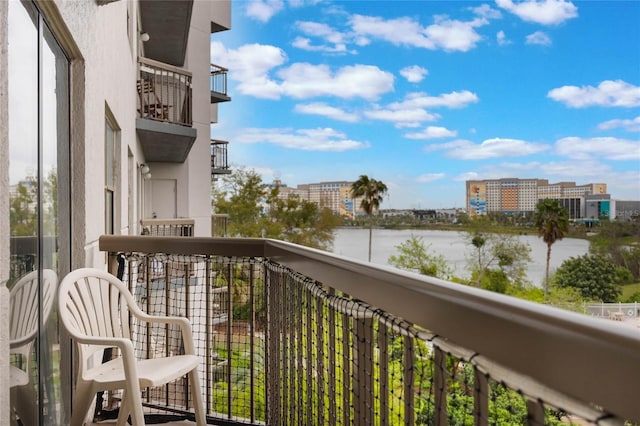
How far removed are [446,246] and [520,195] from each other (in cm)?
956

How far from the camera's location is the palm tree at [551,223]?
124ft

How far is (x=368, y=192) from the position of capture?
39906 mm

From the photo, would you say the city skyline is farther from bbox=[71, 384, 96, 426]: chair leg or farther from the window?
bbox=[71, 384, 96, 426]: chair leg

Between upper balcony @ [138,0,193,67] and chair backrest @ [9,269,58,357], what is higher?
upper balcony @ [138,0,193,67]

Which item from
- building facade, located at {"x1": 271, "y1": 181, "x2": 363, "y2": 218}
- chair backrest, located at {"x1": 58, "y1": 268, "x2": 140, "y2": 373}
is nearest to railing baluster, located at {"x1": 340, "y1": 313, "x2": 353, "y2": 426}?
chair backrest, located at {"x1": 58, "y1": 268, "x2": 140, "y2": 373}

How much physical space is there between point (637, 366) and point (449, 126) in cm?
5265

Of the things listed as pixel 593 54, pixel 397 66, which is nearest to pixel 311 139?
pixel 397 66

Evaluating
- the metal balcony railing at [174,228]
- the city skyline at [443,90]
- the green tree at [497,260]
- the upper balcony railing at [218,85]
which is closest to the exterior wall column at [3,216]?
the metal balcony railing at [174,228]

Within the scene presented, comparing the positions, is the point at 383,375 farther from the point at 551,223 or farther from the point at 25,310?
the point at 551,223

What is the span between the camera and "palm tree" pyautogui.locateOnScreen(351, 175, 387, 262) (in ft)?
130

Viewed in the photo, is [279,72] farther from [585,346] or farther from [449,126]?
[585,346]

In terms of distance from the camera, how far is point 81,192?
252 cm

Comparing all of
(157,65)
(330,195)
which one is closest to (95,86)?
(157,65)

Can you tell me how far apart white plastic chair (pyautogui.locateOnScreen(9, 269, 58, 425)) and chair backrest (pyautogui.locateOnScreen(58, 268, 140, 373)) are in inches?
5.5
